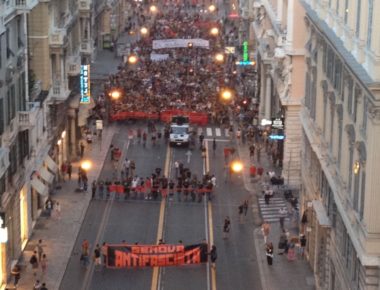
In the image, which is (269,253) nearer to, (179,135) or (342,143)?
(342,143)

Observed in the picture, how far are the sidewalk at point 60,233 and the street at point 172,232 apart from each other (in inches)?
20.8

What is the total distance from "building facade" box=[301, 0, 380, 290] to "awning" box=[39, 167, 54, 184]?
57.8 feet

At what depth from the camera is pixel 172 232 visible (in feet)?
251

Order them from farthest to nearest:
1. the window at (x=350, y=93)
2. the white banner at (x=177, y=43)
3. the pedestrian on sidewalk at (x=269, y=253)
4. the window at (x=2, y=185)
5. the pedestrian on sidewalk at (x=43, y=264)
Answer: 1. the white banner at (x=177, y=43)
2. the pedestrian on sidewalk at (x=269, y=253)
3. the pedestrian on sidewalk at (x=43, y=264)
4. the window at (x=2, y=185)
5. the window at (x=350, y=93)

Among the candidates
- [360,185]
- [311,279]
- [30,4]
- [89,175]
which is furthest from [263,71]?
[360,185]

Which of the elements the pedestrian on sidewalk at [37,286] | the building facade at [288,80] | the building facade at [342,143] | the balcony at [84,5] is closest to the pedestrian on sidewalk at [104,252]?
the pedestrian on sidewalk at [37,286]

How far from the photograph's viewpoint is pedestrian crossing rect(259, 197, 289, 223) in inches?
3133

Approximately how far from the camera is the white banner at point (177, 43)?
14488 centimetres

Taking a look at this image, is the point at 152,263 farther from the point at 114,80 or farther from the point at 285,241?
the point at 114,80

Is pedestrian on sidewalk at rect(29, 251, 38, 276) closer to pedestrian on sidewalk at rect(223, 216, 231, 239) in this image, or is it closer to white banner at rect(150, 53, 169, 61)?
pedestrian on sidewalk at rect(223, 216, 231, 239)

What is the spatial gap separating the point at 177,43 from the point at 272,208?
2614 inches

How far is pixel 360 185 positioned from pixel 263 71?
61644mm

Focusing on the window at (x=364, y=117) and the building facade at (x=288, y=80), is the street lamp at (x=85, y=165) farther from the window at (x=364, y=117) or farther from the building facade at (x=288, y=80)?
the window at (x=364, y=117)

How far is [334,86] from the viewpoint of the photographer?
200 ft
